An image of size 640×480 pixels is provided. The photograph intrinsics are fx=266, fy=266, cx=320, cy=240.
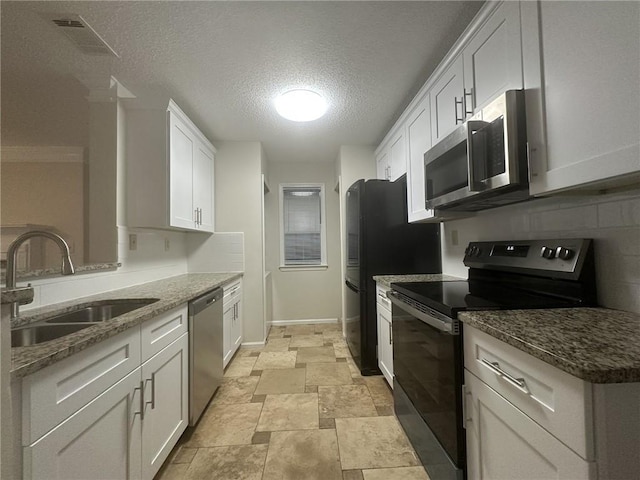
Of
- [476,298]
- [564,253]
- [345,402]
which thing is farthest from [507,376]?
[345,402]

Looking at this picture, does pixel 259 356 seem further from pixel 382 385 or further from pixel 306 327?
pixel 382 385

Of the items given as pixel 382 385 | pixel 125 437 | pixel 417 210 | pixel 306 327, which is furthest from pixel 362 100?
pixel 306 327

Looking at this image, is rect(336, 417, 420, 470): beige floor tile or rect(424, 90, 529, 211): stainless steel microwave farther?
rect(336, 417, 420, 470): beige floor tile

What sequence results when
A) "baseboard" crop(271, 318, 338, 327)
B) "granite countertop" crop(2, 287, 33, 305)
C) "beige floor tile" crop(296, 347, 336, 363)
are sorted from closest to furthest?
"granite countertop" crop(2, 287, 33, 305) → "beige floor tile" crop(296, 347, 336, 363) → "baseboard" crop(271, 318, 338, 327)

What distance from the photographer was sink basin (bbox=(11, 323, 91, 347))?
1.13 metres

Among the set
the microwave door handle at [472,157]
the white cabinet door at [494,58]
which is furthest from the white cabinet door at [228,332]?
the white cabinet door at [494,58]

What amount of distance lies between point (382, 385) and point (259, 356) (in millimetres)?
1358

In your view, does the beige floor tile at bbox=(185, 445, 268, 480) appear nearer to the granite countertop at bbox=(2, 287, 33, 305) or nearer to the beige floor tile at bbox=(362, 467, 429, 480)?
the beige floor tile at bbox=(362, 467, 429, 480)

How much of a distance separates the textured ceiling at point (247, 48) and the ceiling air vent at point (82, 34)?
→ 1.5 inches

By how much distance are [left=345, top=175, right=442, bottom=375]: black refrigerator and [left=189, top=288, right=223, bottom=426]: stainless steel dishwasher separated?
122 centimetres

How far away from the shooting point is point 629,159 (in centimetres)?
74

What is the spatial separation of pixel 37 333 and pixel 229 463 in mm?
1141

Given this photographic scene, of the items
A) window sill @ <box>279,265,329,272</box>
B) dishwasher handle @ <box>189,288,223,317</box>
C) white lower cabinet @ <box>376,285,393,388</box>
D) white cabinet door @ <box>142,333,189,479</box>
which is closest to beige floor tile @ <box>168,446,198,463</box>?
white cabinet door @ <box>142,333,189,479</box>

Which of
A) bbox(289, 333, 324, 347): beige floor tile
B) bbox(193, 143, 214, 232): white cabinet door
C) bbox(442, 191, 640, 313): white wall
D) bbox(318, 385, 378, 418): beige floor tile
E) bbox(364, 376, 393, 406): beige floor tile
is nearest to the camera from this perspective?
bbox(442, 191, 640, 313): white wall
